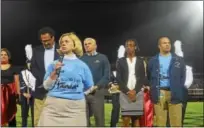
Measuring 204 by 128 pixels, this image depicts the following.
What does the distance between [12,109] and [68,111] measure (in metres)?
0.60

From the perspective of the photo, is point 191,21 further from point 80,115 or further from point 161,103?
point 80,115

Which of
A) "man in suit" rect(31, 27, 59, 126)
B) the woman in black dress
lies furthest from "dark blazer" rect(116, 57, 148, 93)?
the woman in black dress

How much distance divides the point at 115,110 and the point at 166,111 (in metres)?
0.51

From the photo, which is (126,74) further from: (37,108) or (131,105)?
(37,108)

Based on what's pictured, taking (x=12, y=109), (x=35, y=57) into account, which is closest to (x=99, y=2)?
(x=35, y=57)

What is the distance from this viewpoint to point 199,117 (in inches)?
157

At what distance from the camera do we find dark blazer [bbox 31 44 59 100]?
3.87 meters

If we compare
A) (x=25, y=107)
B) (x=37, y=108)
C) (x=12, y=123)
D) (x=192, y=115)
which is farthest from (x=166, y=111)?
(x=12, y=123)

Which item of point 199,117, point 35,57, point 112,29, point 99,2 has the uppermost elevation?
point 99,2

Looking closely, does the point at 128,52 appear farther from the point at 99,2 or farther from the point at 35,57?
the point at 35,57

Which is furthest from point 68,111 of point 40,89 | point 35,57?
point 35,57

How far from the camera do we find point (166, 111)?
13.0ft

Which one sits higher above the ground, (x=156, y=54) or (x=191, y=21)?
(x=191, y=21)

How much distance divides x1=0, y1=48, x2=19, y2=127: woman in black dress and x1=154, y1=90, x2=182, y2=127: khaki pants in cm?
141
